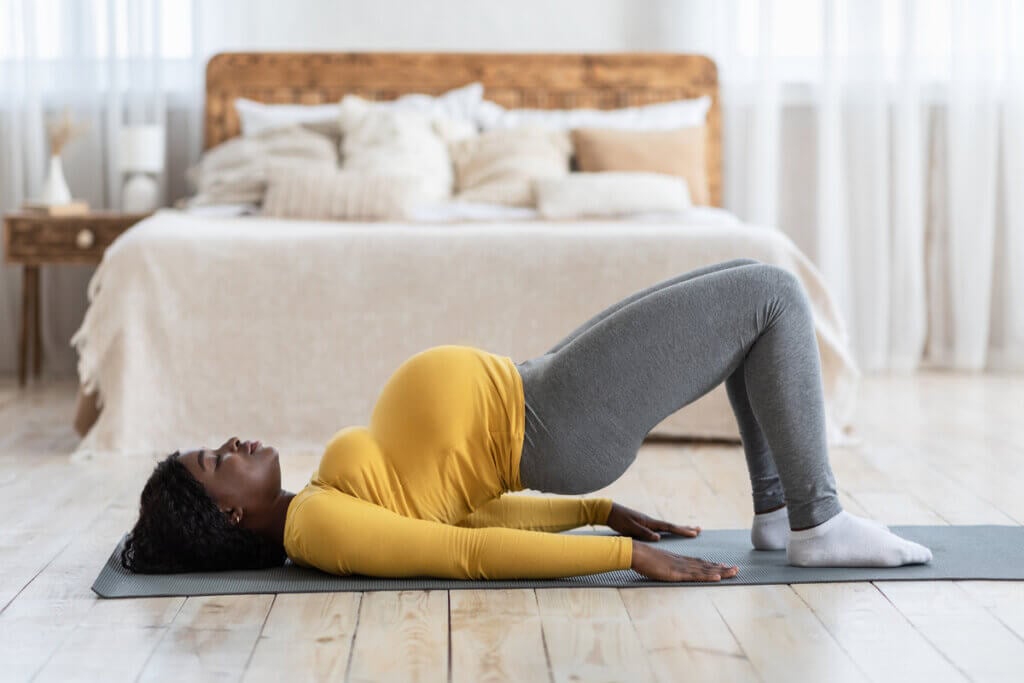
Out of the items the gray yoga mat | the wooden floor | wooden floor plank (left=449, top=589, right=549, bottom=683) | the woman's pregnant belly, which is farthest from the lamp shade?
wooden floor plank (left=449, top=589, right=549, bottom=683)

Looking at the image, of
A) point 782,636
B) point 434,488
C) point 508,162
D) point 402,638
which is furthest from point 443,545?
point 508,162

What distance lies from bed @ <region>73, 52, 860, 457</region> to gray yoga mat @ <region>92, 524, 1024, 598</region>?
45.2 inches

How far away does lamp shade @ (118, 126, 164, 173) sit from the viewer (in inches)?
183

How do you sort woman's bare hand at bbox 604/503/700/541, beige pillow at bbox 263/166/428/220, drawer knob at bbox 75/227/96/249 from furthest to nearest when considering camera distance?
drawer knob at bbox 75/227/96/249 → beige pillow at bbox 263/166/428/220 → woman's bare hand at bbox 604/503/700/541

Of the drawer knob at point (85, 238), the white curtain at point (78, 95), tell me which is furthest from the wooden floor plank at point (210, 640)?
the white curtain at point (78, 95)

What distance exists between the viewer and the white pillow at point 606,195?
162 inches

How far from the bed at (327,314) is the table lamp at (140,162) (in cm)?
129

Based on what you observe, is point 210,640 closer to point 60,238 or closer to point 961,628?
point 961,628

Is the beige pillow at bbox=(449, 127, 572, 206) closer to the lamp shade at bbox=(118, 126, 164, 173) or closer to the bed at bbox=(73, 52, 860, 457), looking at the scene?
the bed at bbox=(73, 52, 860, 457)

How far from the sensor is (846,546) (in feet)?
7.06

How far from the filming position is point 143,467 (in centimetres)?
319

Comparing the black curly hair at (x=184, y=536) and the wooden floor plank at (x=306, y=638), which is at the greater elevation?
the black curly hair at (x=184, y=536)

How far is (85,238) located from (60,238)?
10 cm

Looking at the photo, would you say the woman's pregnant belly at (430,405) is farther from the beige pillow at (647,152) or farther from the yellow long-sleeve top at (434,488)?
the beige pillow at (647,152)
